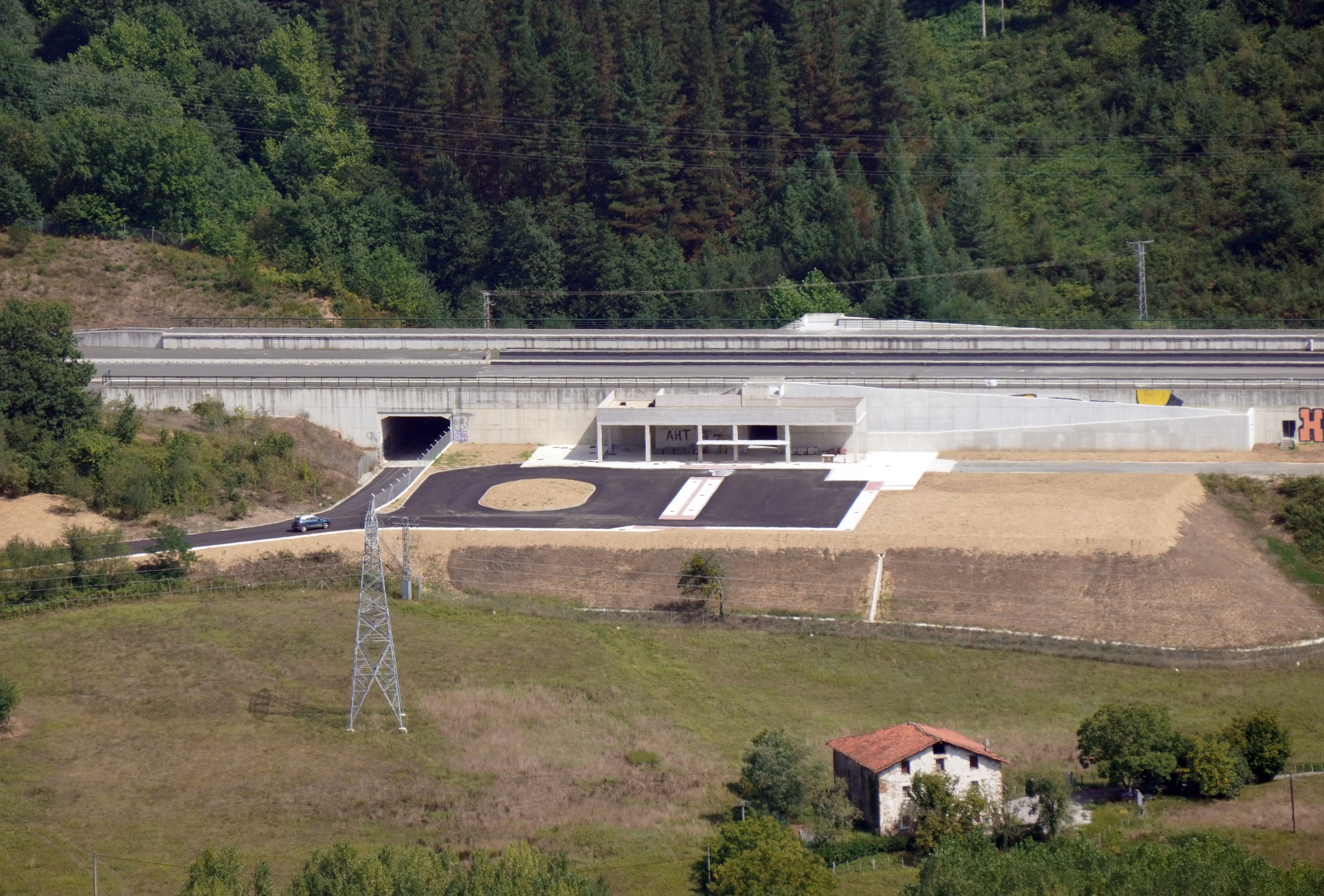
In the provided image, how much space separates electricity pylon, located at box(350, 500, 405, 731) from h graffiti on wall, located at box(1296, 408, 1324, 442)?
3860cm

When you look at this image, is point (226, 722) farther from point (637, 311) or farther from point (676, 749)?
point (637, 311)

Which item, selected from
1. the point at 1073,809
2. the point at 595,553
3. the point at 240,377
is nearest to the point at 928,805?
the point at 1073,809

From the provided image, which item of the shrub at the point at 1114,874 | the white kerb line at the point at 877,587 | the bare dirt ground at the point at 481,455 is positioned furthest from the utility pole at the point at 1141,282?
the shrub at the point at 1114,874

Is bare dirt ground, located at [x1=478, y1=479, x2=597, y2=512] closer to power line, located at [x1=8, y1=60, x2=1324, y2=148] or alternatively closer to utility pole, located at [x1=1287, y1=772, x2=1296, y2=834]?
utility pole, located at [x1=1287, y1=772, x2=1296, y2=834]

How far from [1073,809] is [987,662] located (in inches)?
430

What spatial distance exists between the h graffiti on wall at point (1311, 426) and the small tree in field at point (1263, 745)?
27.9 metres

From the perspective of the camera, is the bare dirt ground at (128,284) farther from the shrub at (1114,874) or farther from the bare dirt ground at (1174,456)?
the shrub at (1114,874)

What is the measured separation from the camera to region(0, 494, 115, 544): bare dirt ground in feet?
226

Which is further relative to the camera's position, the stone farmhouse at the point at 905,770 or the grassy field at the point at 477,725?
the stone farmhouse at the point at 905,770

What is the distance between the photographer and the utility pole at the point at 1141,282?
322 feet

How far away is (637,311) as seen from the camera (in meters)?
109

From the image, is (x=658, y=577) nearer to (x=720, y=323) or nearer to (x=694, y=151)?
(x=720, y=323)

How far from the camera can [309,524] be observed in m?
71.3

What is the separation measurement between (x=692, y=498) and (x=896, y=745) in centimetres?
2531
